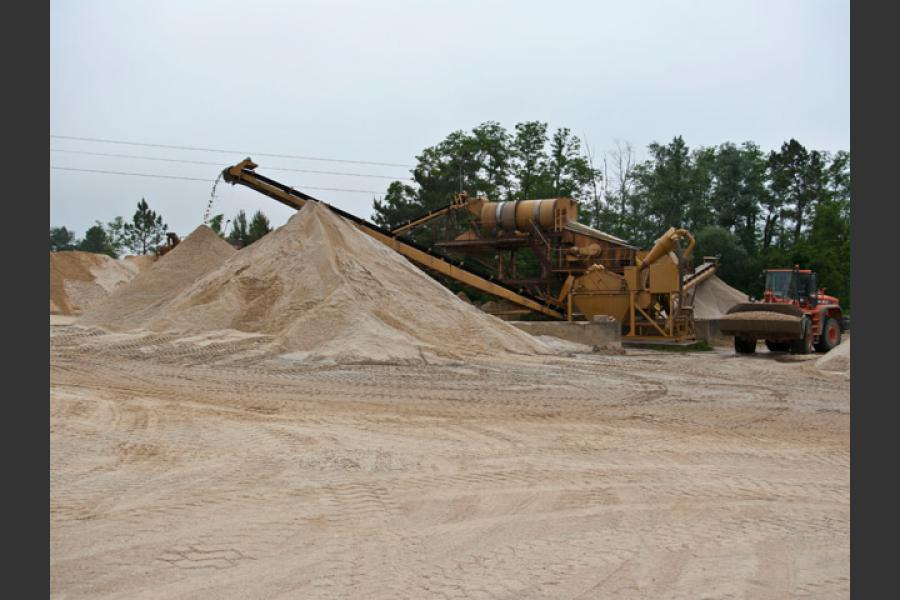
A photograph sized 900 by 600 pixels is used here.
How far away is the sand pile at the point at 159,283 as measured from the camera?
20234mm

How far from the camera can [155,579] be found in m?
4.23

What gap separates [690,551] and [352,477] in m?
2.85

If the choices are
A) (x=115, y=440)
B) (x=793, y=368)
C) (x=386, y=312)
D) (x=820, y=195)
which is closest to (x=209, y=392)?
(x=115, y=440)

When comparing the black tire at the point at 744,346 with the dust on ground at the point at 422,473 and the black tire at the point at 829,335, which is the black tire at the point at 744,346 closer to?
the black tire at the point at 829,335

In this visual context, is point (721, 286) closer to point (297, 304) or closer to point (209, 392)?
point (297, 304)

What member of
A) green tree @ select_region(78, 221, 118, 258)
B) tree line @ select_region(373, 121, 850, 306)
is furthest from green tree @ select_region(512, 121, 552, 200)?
green tree @ select_region(78, 221, 118, 258)

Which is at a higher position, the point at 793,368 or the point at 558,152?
the point at 558,152

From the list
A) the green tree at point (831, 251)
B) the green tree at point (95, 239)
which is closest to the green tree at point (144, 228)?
the green tree at point (95, 239)

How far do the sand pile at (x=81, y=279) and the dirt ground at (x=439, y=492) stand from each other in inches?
1290

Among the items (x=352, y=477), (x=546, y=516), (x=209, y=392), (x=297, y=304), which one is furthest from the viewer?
(x=297, y=304)

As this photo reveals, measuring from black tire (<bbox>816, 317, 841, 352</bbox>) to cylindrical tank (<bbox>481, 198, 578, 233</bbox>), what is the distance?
8390 mm

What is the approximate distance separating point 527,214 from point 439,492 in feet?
67.9

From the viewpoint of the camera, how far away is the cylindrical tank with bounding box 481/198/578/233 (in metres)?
25.8

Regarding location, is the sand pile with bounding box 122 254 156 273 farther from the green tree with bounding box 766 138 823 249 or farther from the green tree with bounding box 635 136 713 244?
the green tree with bounding box 766 138 823 249
